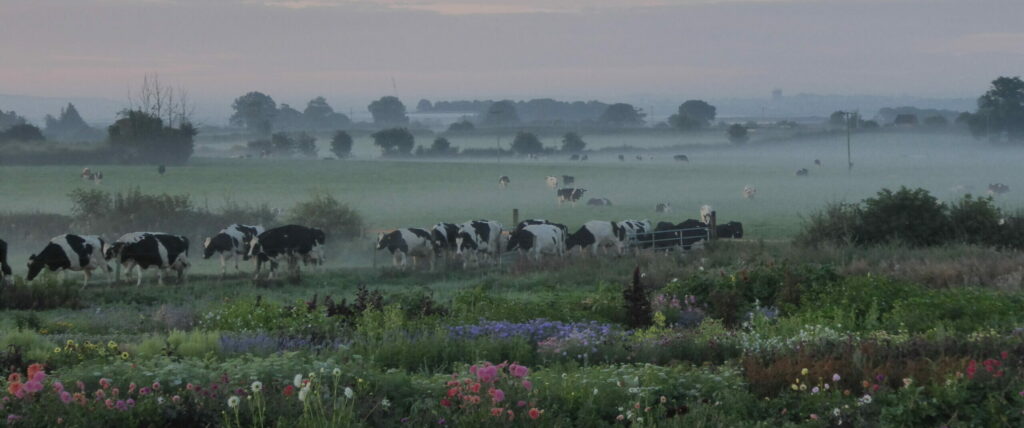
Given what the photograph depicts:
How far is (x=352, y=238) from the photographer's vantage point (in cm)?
4697

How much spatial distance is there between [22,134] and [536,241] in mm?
73017

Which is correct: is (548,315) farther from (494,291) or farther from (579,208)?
(579,208)

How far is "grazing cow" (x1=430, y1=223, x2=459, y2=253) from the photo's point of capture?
1551 inches

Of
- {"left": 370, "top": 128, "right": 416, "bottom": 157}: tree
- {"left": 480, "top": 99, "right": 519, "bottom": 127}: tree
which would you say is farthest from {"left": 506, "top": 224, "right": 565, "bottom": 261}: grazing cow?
{"left": 480, "top": 99, "right": 519, "bottom": 127}: tree

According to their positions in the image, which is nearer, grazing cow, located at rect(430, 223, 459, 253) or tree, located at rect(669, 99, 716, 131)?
grazing cow, located at rect(430, 223, 459, 253)

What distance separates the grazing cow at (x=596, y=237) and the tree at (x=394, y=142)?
87900 millimetres

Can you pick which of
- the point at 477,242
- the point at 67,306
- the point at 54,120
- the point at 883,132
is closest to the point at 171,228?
the point at 477,242

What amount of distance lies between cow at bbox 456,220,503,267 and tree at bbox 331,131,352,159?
87031 mm

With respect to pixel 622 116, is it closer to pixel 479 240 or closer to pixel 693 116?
pixel 693 116

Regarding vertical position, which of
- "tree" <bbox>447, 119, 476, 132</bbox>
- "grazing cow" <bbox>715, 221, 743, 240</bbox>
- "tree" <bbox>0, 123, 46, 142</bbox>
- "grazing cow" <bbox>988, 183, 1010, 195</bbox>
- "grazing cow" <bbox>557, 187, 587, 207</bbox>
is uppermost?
"tree" <bbox>0, 123, 46, 142</bbox>

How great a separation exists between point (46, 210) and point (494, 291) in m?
35.7

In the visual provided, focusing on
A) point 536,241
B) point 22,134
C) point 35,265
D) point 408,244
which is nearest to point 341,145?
point 22,134

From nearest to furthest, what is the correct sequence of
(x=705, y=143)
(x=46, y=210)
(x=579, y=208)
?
(x=46, y=210) < (x=579, y=208) < (x=705, y=143)

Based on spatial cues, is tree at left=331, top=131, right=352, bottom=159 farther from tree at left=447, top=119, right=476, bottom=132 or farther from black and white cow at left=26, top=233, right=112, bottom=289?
black and white cow at left=26, top=233, right=112, bottom=289
